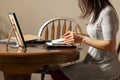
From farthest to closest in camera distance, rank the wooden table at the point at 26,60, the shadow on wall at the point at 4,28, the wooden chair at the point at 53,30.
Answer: the shadow on wall at the point at 4,28 < the wooden chair at the point at 53,30 < the wooden table at the point at 26,60

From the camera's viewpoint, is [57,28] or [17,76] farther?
[57,28]

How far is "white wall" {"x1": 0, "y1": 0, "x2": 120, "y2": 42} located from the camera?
10.3 feet

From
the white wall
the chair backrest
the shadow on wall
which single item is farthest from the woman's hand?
the shadow on wall

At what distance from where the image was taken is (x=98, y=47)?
5.28ft

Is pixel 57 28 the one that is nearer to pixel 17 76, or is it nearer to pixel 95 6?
pixel 95 6

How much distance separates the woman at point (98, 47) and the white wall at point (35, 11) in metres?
1.37

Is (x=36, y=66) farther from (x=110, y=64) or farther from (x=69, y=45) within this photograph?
(x=110, y=64)

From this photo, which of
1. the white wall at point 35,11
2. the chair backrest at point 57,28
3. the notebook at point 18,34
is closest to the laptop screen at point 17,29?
the notebook at point 18,34

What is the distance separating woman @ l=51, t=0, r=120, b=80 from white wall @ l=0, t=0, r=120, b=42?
137 cm

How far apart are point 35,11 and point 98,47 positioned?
1.71m

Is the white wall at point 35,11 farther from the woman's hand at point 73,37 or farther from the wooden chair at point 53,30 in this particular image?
the woman's hand at point 73,37

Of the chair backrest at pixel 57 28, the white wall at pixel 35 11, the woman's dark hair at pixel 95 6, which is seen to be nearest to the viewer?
the woman's dark hair at pixel 95 6

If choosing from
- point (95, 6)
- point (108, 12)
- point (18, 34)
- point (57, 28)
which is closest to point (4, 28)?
point (57, 28)

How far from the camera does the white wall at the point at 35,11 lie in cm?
315
